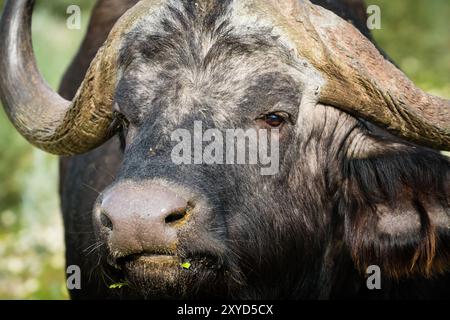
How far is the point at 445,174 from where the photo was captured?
659 cm

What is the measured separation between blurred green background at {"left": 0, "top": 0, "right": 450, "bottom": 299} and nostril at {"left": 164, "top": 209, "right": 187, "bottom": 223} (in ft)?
17.2

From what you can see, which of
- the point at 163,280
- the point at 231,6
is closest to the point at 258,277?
the point at 163,280

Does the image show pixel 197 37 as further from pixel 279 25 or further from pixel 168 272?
pixel 168 272

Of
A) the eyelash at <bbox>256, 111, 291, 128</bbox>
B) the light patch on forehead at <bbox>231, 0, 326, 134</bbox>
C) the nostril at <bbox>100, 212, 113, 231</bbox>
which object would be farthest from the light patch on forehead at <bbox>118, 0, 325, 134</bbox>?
the nostril at <bbox>100, 212, 113, 231</bbox>

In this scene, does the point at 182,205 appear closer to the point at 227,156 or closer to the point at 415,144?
the point at 227,156

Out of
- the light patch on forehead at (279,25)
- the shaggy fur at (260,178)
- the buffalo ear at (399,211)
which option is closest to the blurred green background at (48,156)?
the shaggy fur at (260,178)

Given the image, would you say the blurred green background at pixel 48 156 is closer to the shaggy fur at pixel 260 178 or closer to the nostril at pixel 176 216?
the shaggy fur at pixel 260 178

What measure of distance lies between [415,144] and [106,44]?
2.34 metres

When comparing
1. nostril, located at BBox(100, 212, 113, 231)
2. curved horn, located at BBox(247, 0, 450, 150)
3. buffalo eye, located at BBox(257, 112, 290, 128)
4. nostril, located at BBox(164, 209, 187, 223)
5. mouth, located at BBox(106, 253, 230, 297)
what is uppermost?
curved horn, located at BBox(247, 0, 450, 150)

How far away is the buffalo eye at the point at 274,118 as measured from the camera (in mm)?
6473

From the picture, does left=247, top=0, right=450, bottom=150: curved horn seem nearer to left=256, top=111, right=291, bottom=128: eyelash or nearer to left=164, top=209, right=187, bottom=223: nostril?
left=256, top=111, right=291, bottom=128: eyelash

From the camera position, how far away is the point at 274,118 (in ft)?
21.4

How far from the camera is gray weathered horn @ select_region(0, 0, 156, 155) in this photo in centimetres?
732

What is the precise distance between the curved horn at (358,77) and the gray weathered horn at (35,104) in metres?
1.61
